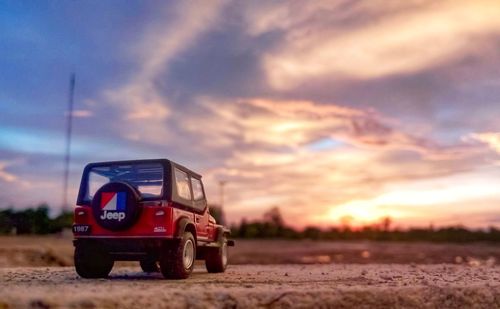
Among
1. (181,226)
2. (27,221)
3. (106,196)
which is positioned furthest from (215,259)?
(27,221)

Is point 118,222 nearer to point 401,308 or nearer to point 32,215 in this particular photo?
point 401,308

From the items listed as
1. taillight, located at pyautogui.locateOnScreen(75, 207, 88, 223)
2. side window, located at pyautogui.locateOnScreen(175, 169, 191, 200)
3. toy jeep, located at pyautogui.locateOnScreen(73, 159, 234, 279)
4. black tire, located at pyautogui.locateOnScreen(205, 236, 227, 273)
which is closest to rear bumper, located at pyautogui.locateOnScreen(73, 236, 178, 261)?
toy jeep, located at pyautogui.locateOnScreen(73, 159, 234, 279)

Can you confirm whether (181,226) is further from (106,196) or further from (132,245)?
(106,196)

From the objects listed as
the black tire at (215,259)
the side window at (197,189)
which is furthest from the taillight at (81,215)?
the black tire at (215,259)

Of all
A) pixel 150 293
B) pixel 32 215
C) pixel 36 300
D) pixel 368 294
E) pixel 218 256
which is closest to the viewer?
pixel 36 300

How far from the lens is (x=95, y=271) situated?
10719 millimetres

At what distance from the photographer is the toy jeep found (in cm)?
1007

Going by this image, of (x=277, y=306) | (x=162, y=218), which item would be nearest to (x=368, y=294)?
(x=277, y=306)

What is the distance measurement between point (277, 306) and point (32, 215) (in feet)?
52.3

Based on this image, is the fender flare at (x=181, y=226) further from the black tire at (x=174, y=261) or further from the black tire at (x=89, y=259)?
the black tire at (x=89, y=259)

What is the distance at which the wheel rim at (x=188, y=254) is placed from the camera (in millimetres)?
10508

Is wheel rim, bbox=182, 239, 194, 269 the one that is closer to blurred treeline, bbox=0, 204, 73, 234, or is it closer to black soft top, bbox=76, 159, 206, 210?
black soft top, bbox=76, 159, 206, 210

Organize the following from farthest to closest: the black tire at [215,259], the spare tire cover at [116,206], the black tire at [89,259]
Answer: the black tire at [215,259] → the black tire at [89,259] → the spare tire cover at [116,206]

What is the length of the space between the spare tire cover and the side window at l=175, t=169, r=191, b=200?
90cm
